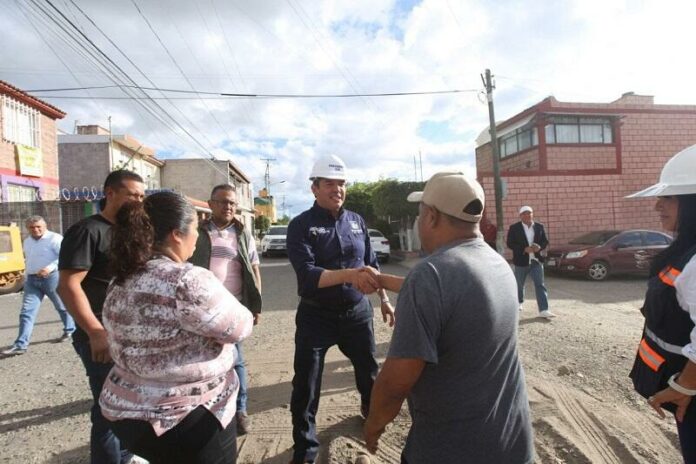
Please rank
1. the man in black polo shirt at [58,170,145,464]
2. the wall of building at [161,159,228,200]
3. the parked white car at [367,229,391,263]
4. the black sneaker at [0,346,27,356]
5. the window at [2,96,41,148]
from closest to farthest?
the man in black polo shirt at [58,170,145,464]
the black sneaker at [0,346,27,356]
the window at [2,96,41,148]
the parked white car at [367,229,391,263]
the wall of building at [161,159,228,200]

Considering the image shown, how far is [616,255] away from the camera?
→ 10.7 metres

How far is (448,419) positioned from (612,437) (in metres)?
2.43

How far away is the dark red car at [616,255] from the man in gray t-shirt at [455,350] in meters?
10.7

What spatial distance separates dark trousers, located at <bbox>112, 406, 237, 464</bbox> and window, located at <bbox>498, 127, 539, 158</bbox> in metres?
19.7

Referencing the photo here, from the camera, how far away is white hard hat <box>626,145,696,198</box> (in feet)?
5.87

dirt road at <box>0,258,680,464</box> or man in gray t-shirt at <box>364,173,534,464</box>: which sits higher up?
man in gray t-shirt at <box>364,173,534,464</box>

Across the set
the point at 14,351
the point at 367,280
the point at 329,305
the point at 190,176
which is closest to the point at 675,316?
→ the point at 367,280

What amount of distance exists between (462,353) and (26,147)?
17922 mm

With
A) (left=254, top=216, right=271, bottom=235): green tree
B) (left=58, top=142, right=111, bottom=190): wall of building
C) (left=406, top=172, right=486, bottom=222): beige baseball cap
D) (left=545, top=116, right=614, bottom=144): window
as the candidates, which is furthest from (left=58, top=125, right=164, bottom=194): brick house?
(left=254, top=216, right=271, bottom=235): green tree

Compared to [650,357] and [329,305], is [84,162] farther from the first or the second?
[650,357]

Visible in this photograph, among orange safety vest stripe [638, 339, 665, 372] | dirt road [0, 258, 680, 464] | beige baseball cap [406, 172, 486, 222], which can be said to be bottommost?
dirt road [0, 258, 680, 464]

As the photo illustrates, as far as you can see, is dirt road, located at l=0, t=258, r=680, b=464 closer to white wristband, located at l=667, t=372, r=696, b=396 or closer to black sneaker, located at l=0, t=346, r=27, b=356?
black sneaker, located at l=0, t=346, r=27, b=356

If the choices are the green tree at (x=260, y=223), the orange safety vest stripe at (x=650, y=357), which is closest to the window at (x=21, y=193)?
the orange safety vest stripe at (x=650, y=357)

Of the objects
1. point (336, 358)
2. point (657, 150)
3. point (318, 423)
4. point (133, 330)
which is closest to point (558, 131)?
point (657, 150)
